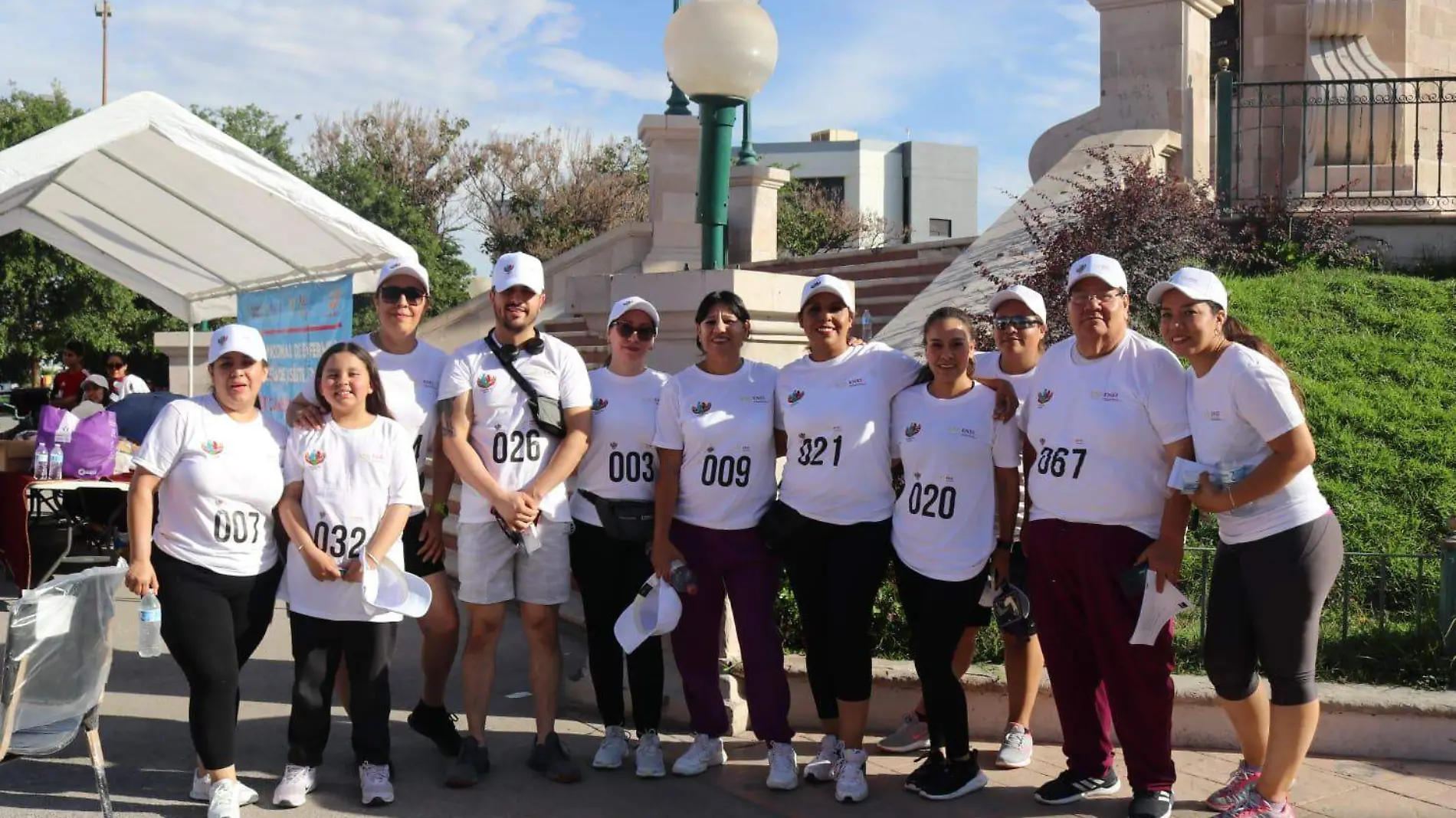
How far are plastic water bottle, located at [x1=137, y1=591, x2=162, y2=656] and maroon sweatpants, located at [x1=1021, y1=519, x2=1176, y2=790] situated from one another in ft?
10.4

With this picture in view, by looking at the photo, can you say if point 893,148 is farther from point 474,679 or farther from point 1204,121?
point 474,679

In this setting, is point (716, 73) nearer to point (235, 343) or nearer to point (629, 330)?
point (629, 330)

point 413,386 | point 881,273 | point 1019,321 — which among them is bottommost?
point 413,386

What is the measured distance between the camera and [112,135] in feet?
25.1

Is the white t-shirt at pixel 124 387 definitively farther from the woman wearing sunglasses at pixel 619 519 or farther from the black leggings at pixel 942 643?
the black leggings at pixel 942 643

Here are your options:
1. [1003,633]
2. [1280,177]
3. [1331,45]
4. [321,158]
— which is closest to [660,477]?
[1003,633]

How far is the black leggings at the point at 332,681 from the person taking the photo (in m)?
4.66

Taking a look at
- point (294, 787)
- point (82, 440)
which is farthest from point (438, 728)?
point (82, 440)

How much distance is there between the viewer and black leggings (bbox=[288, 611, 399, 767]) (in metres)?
4.66

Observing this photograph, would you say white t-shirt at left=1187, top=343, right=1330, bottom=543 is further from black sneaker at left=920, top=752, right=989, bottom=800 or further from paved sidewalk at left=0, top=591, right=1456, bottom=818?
black sneaker at left=920, top=752, right=989, bottom=800

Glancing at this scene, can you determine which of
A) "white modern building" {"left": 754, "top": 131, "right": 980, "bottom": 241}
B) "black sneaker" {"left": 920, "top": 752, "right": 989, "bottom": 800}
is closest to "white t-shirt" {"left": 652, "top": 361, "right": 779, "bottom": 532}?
"black sneaker" {"left": 920, "top": 752, "right": 989, "bottom": 800}

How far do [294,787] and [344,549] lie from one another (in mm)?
931

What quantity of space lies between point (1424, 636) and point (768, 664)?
114 inches

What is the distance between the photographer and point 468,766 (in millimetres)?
4918
